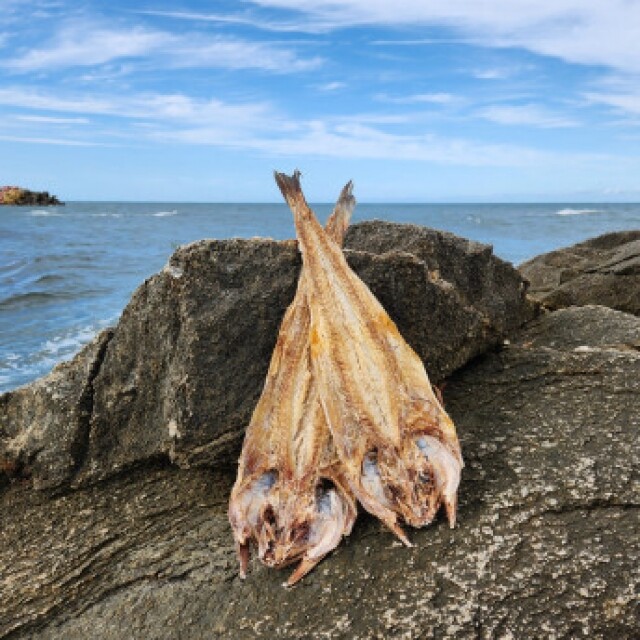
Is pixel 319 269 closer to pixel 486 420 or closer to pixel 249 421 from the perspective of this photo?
pixel 249 421

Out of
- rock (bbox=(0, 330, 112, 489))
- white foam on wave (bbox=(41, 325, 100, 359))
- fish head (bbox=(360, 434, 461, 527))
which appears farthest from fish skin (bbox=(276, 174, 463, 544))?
white foam on wave (bbox=(41, 325, 100, 359))

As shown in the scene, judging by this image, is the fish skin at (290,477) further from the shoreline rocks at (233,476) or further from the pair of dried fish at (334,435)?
the shoreline rocks at (233,476)

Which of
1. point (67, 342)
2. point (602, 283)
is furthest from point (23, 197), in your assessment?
point (602, 283)

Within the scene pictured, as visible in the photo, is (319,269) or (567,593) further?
(319,269)

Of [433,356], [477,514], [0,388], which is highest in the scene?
[433,356]

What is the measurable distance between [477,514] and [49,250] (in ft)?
96.9

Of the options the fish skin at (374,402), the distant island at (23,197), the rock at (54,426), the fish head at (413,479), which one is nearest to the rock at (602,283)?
the fish skin at (374,402)

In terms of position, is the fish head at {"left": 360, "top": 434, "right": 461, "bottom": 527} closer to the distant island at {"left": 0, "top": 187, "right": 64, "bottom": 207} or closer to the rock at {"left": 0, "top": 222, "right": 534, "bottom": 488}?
the rock at {"left": 0, "top": 222, "right": 534, "bottom": 488}

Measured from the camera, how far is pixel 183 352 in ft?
13.5

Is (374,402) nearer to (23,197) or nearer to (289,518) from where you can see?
(289,518)

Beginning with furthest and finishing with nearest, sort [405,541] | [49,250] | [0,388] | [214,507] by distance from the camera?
[49,250], [0,388], [214,507], [405,541]

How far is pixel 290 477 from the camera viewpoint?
341cm

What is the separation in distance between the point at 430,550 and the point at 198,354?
1737 millimetres

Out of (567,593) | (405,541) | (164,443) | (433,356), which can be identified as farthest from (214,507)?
(567,593)
